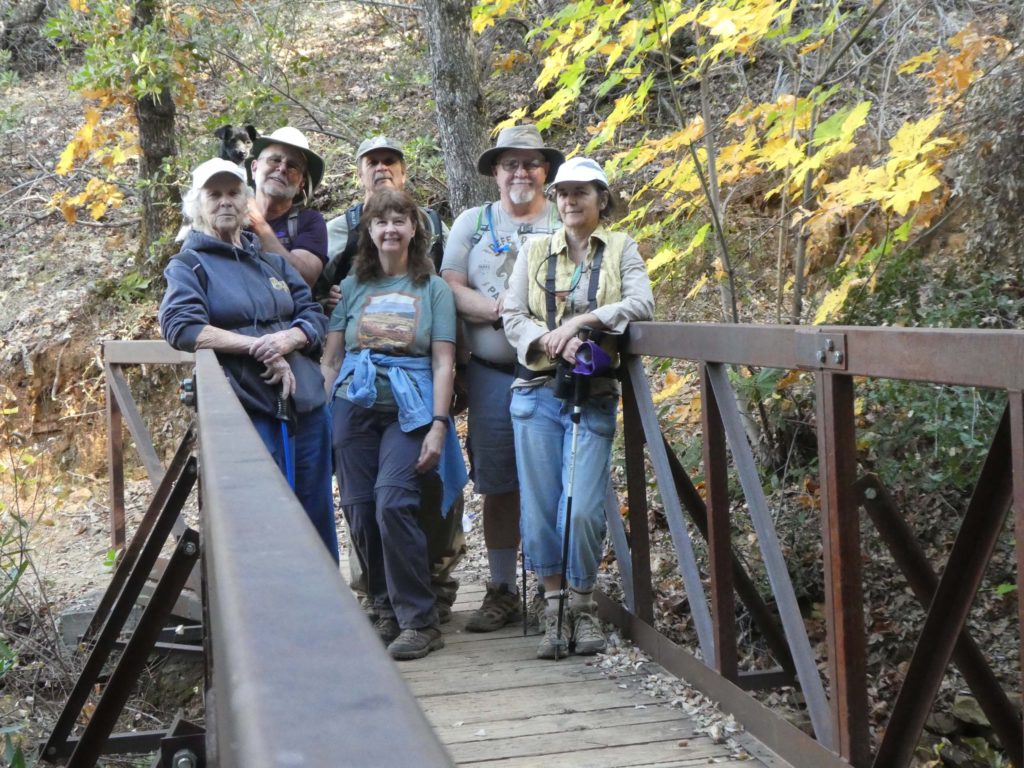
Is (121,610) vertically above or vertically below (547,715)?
above

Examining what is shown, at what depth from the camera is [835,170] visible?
25.2 ft

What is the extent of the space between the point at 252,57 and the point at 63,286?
132 inches

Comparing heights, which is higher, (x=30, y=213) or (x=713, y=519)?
(x=30, y=213)

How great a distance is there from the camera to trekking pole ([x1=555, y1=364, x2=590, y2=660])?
415cm

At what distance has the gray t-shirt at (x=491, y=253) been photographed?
477 centimetres

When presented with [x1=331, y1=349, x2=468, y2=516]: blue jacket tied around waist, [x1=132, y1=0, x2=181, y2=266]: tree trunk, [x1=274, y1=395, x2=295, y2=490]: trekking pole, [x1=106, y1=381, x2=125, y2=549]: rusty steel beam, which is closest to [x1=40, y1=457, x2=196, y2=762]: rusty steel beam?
[x1=274, y1=395, x2=295, y2=490]: trekking pole

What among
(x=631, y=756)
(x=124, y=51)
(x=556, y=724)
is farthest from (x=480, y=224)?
(x=124, y=51)

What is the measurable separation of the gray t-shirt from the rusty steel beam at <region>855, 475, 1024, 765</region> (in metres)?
2.08

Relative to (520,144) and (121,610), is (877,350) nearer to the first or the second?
(520,144)

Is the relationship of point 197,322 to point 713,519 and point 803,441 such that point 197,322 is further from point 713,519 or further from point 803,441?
point 803,441

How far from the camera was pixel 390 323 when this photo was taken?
457cm

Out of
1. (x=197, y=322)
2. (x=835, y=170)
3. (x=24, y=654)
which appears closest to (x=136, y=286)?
(x=24, y=654)

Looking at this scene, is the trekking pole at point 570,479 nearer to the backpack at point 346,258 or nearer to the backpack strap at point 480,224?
the backpack strap at point 480,224

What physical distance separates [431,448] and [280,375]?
2.47ft
